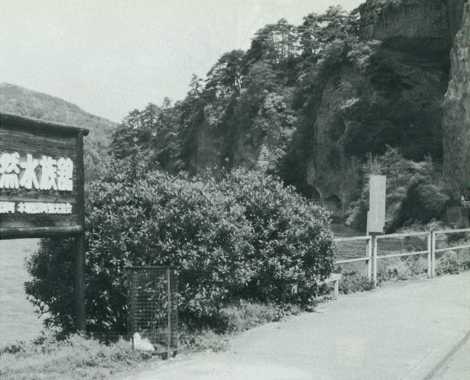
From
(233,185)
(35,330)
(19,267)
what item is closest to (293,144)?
(19,267)

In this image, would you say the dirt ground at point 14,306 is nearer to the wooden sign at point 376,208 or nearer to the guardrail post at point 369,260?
the guardrail post at point 369,260

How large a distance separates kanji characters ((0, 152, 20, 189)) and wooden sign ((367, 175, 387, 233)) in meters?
9.24

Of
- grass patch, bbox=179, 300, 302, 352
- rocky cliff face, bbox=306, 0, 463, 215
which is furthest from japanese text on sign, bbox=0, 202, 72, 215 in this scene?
rocky cliff face, bbox=306, 0, 463, 215

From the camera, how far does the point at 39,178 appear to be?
27.0 feet

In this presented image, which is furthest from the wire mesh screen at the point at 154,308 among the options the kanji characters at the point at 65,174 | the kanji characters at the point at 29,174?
the kanji characters at the point at 29,174

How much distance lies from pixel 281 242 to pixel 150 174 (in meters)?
2.77

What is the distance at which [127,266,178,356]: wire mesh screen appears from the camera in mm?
8281

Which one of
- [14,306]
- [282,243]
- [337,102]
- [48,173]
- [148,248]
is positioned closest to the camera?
[48,173]

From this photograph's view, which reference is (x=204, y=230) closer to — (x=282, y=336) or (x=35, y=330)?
(x=282, y=336)

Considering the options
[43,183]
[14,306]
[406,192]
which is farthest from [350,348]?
[406,192]

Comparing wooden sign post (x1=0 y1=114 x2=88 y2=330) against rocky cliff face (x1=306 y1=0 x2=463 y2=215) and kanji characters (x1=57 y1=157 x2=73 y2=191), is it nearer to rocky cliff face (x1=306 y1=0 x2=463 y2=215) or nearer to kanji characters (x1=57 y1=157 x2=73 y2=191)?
kanji characters (x1=57 y1=157 x2=73 y2=191)

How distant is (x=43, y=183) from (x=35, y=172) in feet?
0.55

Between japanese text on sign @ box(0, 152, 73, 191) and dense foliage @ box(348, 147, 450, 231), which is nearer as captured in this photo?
japanese text on sign @ box(0, 152, 73, 191)

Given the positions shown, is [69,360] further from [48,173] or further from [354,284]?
[354,284]
